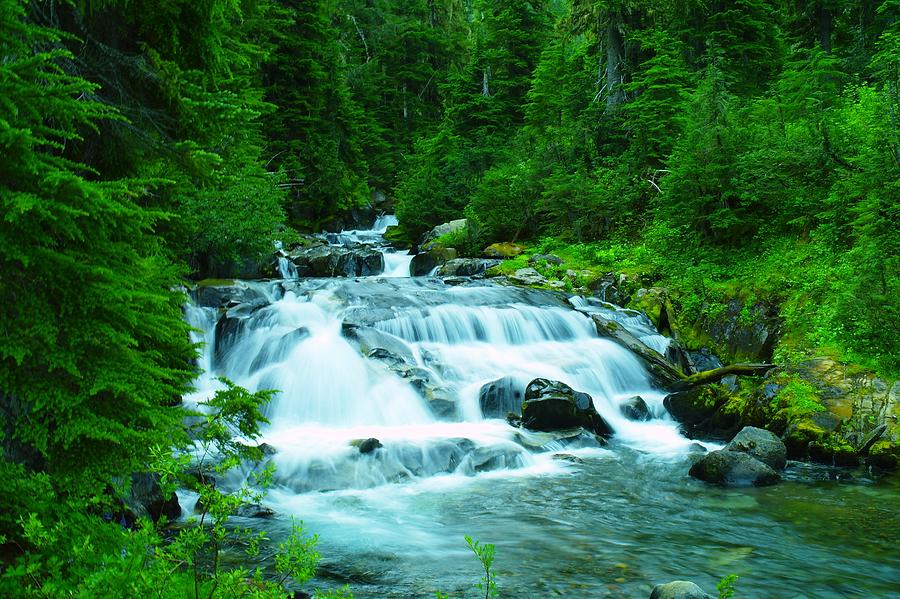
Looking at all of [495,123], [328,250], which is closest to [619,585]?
[328,250]

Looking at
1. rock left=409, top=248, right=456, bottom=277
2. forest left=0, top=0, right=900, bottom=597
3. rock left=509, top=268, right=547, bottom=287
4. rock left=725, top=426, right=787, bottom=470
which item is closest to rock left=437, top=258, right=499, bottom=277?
rock left=409, top=248, right=456, bottom=277

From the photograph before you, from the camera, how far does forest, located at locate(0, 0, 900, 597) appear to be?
11.6 feet

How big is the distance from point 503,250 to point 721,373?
34.9 ft

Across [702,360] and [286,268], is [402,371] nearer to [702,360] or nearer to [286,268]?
[702,360]

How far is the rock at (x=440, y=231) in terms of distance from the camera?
24250 mm

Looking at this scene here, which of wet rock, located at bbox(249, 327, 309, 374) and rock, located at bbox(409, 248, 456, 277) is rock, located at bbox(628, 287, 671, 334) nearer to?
rock, located at bbox(409, 248, 456, 277)

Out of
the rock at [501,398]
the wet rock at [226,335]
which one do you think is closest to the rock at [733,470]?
the rock at [501,398]

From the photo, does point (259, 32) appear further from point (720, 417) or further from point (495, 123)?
point (720, 417)

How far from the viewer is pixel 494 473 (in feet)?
31.0

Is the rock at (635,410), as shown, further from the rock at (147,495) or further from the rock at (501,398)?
the rock at (147,495)

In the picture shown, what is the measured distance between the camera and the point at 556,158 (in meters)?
22.1

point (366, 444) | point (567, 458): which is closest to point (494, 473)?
point (567, 458)

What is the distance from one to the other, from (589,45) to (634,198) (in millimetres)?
10300

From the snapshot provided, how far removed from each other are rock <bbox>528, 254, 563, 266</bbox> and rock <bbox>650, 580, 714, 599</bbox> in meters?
14.4
